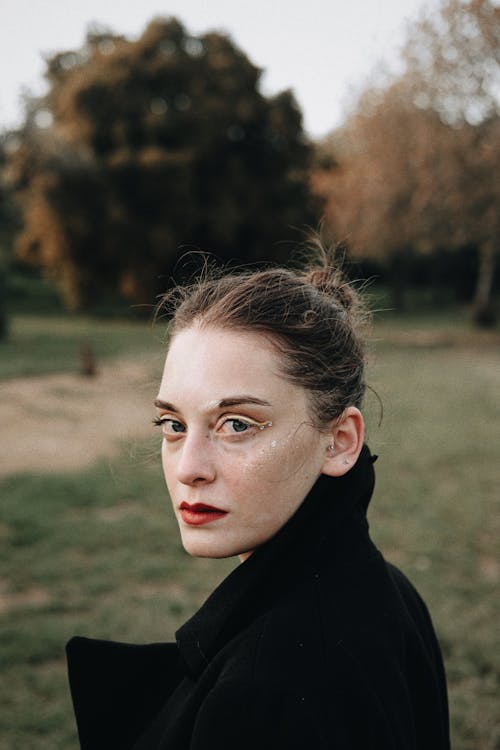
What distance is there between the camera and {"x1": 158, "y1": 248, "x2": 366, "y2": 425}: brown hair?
1.49 m

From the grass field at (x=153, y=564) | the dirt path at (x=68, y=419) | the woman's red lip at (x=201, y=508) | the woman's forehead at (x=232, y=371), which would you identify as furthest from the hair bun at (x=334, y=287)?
the dirt path at (x=68, y=419)

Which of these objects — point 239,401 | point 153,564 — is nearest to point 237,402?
point 239,401

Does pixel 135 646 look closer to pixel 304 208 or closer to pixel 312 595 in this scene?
pixel 312 595

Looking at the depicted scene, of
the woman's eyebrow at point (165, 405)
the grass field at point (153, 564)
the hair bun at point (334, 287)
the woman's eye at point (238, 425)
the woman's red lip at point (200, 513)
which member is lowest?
the grass field at point (153, 564)

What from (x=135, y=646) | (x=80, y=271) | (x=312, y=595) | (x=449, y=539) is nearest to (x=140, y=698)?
(x=135, y=646)

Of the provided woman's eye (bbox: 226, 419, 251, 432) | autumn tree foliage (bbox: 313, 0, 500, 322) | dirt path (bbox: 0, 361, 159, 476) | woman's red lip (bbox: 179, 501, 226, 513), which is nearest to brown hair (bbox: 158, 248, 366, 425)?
woman's eye (bbox: 226, 419, 251, 432)

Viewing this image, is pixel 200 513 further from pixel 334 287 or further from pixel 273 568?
pixel 334 287

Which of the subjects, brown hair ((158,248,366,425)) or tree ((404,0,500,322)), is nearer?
brown hair ((158,248,366,425))

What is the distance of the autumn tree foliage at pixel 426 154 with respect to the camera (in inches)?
637

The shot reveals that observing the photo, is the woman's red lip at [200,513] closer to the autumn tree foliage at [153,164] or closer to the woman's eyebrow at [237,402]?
the woman's eyebrow at [237,402]

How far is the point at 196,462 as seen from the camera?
4.77ft

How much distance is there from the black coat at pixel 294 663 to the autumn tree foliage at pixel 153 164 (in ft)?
80.3

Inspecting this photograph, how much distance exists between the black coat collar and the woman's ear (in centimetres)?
7

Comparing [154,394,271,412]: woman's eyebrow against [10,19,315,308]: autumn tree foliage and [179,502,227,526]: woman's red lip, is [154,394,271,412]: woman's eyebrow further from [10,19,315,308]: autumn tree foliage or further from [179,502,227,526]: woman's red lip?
[10,19,315,308]: autumn tree foliage
